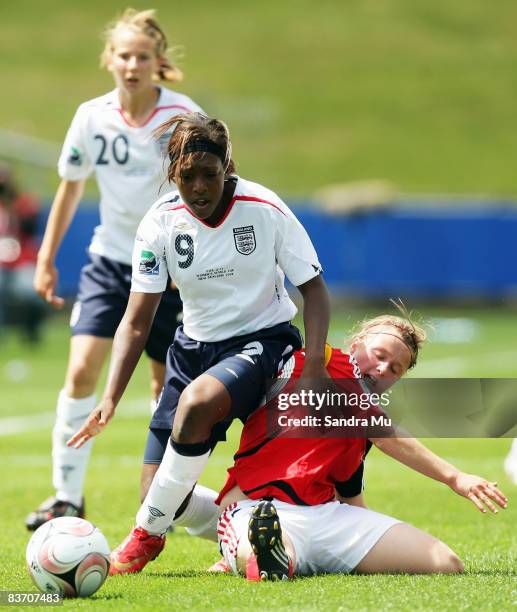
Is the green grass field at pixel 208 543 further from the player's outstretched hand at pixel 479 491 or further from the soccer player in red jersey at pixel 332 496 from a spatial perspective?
the player's outstretched hand at pixel 479 491

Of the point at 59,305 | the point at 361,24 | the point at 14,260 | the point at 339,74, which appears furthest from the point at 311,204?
the point at 361,24

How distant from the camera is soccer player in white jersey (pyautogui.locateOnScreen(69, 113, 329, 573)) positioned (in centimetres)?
532

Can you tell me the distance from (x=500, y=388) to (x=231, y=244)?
144 centimetres

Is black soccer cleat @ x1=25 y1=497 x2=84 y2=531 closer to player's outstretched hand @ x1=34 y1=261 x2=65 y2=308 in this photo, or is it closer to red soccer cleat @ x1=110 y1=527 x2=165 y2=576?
player's outstretched hand @ x1=34 y1=261 x2=65 y2=308

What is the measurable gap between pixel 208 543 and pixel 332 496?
1.19m

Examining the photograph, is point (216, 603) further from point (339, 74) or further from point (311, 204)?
point (339, 74)

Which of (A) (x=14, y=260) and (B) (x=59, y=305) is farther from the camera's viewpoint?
(A) (x=14, y=260)

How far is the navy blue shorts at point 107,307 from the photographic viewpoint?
6898mm

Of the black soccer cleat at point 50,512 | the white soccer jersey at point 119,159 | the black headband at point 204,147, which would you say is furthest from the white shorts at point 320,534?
the white soccer jersey at point 119,159

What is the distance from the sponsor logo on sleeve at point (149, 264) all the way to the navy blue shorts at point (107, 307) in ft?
4.41

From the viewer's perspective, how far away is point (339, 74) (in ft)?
145

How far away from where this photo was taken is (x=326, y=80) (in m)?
43.7

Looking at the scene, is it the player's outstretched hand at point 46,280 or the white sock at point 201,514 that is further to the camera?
the player's outstretched hand at point 46,280

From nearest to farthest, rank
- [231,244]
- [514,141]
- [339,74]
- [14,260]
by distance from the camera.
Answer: [231,244]
[14,260]
[514,141]
[339,74]
